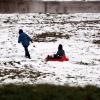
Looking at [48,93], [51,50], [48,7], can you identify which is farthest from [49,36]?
[48,93]

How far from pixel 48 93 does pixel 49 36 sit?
1750 cm

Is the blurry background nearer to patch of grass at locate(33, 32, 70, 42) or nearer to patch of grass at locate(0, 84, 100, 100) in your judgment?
patch of grass at locate(33, 32, 70, 42)

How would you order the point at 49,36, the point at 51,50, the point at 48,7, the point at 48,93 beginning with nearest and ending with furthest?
the point at 48,93
the point at 51,50
the point at 49,36
the point at 48,7

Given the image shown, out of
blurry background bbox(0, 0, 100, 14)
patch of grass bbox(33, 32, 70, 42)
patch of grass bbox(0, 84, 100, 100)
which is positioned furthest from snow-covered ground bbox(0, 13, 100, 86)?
blurry background bbox(0, 0, 100, 14)

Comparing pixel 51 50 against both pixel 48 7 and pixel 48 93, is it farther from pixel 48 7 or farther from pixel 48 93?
pixel 48 7

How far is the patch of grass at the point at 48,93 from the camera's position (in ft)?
44.0

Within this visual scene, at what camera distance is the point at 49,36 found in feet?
102

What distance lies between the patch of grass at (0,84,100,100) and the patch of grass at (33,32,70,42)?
14749mm

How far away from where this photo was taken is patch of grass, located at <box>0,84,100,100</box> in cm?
1341

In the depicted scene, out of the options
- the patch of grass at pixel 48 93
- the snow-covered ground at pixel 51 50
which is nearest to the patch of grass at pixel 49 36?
the snow-covered ground at pixel 51 50

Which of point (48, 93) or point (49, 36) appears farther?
point (49, 36)

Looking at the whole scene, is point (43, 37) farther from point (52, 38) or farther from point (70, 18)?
point (70, 18)

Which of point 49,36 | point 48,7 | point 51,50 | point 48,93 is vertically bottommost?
point 51,50

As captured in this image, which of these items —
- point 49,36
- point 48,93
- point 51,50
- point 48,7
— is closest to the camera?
point 48,93
